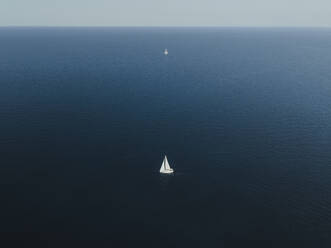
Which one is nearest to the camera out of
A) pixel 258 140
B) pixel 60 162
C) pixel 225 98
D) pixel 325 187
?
pixel 325 187

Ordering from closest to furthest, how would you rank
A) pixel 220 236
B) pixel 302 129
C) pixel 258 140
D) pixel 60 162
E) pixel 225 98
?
pixel 220 236, pixel 60 162, pixel 258 140, pixel 302 129, pixel 225 98

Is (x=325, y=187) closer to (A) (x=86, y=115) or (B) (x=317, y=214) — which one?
(B) (x=317, y=214)

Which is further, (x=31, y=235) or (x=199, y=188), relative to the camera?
(x=199, y=188)

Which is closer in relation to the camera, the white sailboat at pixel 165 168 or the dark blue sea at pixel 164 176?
the dark blue sea at pixel 164 176

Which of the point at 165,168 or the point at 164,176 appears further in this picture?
the point at 165,168

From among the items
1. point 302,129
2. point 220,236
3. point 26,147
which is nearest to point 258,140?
point 302,129

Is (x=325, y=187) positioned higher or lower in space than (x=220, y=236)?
higher

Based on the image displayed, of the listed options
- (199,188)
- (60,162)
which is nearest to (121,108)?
(60,162)

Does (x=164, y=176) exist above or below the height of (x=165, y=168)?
below

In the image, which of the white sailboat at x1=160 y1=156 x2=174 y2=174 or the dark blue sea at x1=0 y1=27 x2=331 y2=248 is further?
the white sailboat at x1=160 y1=156 x2=174 y2=174

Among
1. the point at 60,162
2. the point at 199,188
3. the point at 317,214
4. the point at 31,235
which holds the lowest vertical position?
the point at 31,235
